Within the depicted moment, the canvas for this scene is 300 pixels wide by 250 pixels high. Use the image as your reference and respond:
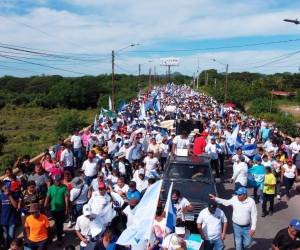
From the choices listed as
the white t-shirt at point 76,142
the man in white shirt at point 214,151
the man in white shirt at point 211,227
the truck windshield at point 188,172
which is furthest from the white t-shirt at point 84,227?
the white t-shirt at point 76,142

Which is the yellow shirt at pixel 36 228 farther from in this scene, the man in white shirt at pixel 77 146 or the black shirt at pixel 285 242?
the man in white shirt at pixel 77 146

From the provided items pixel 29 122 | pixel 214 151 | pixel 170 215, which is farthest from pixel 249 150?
pixel 29 122

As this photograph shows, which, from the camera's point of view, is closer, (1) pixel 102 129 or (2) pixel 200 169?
(2) pixel 200 169

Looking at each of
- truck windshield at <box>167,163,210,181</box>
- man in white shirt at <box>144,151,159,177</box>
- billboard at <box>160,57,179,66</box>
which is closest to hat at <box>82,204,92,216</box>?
truck windshield at <box>167,163,210,181</box>

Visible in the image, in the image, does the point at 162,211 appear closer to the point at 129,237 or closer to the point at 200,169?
the point at 129,237

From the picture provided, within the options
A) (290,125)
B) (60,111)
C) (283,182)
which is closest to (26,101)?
(60,111)

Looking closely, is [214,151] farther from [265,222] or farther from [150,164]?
[265,222]

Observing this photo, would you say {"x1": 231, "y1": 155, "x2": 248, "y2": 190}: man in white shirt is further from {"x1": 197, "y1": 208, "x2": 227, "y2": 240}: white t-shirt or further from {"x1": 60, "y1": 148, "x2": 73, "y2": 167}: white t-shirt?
{"x1": 60, "y1": 148, "x2": 73, "y2": 167}: white t-shirt
